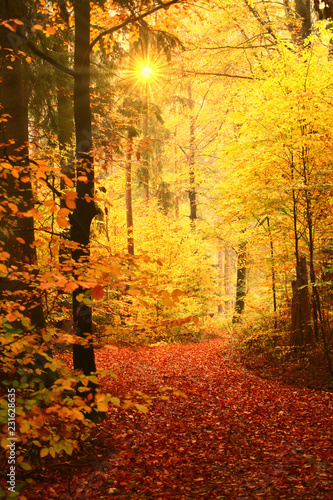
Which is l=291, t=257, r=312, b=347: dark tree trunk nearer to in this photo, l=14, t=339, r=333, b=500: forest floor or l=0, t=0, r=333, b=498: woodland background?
l=0, t=0, r=333, b=498: woodland background

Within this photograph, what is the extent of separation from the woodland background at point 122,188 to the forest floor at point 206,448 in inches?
17.7

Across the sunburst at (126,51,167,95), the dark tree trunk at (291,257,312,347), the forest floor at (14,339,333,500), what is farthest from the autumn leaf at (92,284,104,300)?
the dark tree trunk at (291,257,312,347)

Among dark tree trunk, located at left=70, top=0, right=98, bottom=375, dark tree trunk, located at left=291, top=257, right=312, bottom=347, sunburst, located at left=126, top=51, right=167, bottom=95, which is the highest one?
sunburst, located at left=126, top=51, right=167, bottom=95

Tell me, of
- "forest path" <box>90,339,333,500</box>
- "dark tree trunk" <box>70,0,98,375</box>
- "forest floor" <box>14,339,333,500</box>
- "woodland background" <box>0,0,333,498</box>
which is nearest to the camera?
"woodland background" <box>0,0,333,498</box>

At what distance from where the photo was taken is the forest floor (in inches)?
156

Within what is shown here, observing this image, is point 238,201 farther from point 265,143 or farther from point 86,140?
point 86,140

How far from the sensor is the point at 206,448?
5207 millimetres

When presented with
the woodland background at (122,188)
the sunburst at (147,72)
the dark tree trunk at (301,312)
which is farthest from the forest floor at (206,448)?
the sunburst at (147,72)

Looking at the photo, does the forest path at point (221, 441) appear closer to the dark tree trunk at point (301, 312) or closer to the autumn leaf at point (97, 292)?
the dark tree trunk at point (301, 312)

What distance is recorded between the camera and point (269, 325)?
11.3 metres

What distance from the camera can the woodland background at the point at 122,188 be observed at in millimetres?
3486

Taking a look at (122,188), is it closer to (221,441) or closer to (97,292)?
(221,441)

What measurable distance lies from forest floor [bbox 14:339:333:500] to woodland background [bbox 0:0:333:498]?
45 cm

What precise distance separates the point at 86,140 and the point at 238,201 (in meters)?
5.59
